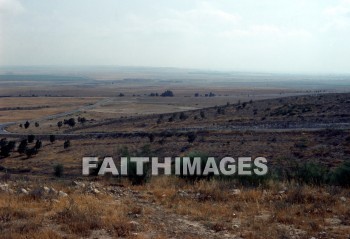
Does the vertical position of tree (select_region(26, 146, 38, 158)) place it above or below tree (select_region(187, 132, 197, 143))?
below

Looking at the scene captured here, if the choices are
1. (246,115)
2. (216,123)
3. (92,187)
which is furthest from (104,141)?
(92,187)

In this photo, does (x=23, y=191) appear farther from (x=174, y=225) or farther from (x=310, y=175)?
(x=310, y=175)

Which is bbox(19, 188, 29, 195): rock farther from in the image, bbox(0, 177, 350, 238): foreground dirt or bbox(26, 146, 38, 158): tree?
bbox(26, 146, 38, 158): tree

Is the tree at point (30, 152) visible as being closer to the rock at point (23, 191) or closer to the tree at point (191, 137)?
the tree at point (191, 137)

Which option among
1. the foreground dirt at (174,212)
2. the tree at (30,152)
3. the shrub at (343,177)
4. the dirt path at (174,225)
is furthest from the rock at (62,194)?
the tree at (30,152)

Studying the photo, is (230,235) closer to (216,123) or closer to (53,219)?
(53,219)

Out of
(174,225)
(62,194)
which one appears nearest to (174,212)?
(174,225)

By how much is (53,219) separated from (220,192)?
430cm

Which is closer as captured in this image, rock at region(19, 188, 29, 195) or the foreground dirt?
the foreground dirt

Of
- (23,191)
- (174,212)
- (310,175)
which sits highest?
(23,191)

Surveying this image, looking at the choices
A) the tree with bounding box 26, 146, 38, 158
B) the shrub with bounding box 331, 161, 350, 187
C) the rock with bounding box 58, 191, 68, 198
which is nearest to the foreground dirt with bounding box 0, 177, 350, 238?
the rock with bounding box 58, 191, 68, 198

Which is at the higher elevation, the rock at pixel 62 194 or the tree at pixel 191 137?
the rock at pixel 62 194

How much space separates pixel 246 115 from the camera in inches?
2322

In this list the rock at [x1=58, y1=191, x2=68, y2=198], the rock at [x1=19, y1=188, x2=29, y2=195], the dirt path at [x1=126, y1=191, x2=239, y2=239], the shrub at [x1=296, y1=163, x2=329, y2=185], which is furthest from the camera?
the shrub at [x1=296, y1=163, x2=329, y2=185]
